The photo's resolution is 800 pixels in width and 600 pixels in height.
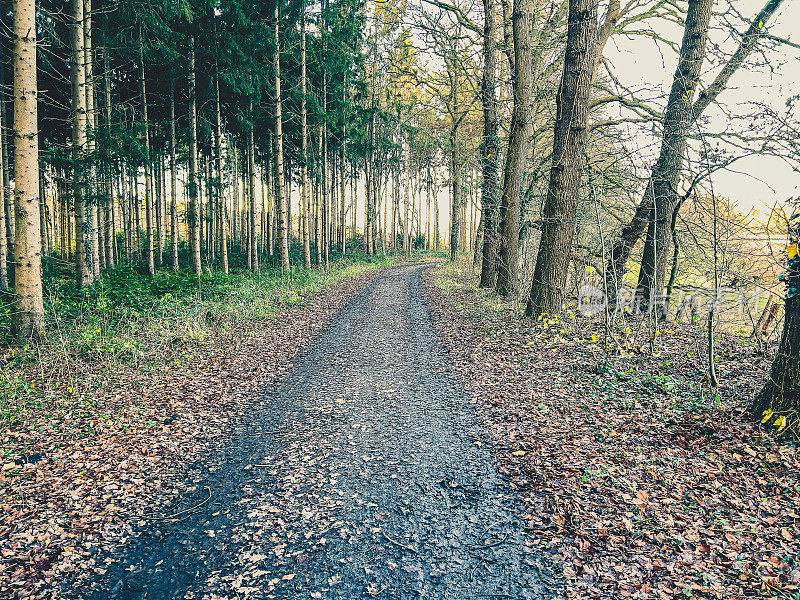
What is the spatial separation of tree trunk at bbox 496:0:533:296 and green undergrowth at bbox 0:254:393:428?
729 centimetres

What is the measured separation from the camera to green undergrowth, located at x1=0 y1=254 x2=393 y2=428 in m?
6.07

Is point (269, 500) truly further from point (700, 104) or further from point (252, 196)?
point (252, 196)

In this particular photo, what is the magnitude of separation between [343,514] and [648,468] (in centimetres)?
320

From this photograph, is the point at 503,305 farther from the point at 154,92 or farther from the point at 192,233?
the point at 154,92

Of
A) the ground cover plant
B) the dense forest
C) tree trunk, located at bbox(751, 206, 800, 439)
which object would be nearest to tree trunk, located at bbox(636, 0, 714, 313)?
the dense forest

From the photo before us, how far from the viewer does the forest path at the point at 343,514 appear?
3236 millimetres

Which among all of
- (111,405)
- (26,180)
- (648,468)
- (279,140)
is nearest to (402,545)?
(648,468)

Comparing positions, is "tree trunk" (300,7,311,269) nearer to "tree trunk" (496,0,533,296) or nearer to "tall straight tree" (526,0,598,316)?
"tree trunk" (496,0,533,296)

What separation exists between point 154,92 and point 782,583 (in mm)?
22232

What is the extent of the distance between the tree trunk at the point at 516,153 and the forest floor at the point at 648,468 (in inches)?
211

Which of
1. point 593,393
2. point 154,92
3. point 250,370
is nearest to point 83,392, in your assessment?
point 250,370

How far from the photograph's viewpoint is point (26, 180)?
6.82 metres

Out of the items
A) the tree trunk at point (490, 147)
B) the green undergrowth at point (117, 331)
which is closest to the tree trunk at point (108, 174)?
the green undergrowth at point (117, 331)

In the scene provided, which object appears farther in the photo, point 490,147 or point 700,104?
point 490,147
